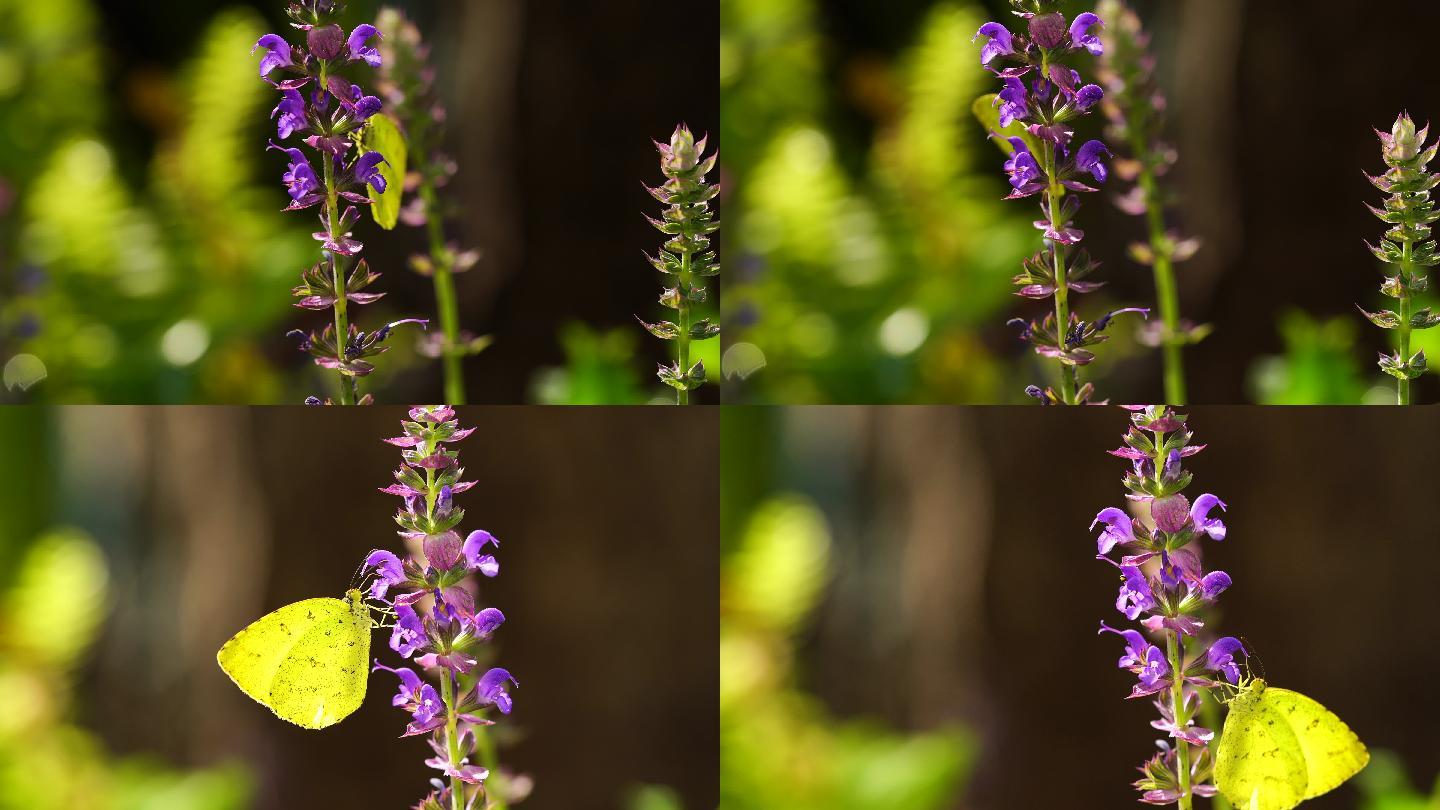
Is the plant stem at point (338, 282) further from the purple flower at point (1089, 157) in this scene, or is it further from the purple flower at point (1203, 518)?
the purple flower at point (1203, 518)

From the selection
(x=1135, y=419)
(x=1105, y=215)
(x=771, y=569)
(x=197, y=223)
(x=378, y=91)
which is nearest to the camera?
(x=1135, y=419)

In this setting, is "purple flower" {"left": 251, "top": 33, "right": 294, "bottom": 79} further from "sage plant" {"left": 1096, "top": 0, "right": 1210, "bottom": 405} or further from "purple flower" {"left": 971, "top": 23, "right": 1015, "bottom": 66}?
"sage plant" {"left": 1096, "top": 0, "right": 1210, "bottom": 405}

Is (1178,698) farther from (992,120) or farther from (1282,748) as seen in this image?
(992,120)

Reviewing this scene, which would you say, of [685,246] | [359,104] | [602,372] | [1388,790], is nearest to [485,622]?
[602,372]

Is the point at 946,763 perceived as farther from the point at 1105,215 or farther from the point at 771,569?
the point at 1105,215

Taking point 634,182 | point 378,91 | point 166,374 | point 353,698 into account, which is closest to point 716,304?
point 634,182

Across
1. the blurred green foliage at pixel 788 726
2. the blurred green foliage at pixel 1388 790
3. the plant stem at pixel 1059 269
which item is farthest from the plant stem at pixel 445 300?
the blurred green foliage at pixel 1388 790

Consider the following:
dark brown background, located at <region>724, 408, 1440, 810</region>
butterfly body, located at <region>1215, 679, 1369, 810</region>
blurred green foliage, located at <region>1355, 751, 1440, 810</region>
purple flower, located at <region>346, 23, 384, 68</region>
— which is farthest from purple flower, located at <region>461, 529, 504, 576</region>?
blurred green foliage, located at <region>1355, 751, 1440, 810</region>
